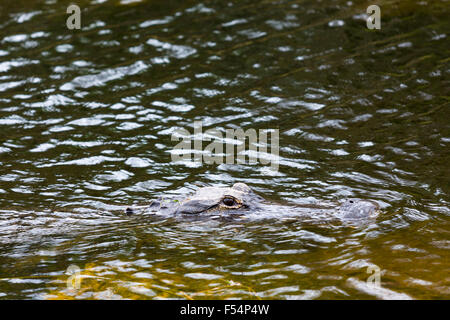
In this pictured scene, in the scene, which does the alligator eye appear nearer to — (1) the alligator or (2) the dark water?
(1) the alligator

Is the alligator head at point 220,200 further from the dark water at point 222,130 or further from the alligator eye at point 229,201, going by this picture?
the dark water at point 222,130

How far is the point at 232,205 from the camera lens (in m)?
8.52

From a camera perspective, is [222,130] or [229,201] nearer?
[229,201]

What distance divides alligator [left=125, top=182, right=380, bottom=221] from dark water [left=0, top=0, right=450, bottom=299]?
163 mm

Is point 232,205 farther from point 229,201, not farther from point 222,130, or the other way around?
point 222,130

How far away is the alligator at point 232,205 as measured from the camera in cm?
818

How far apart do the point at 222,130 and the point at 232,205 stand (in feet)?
11.1

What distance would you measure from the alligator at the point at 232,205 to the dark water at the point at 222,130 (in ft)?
0.53

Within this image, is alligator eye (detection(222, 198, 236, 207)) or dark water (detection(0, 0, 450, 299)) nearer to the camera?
dark water (detection(0, 0, 450, 299))

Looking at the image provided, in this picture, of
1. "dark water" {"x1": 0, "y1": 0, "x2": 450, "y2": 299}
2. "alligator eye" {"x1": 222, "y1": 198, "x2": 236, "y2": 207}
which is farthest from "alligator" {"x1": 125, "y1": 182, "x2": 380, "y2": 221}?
"dark water" {"x1": 0, "y1": 0, "x2": 450, "y2": 299}

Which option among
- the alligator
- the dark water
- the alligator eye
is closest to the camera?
the dark water

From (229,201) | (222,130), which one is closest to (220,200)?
(229,201)

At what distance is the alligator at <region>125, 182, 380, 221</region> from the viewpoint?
26.8 feet

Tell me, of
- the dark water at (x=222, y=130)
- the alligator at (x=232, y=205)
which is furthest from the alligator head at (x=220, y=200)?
the dark water at (x=222, y=130)
